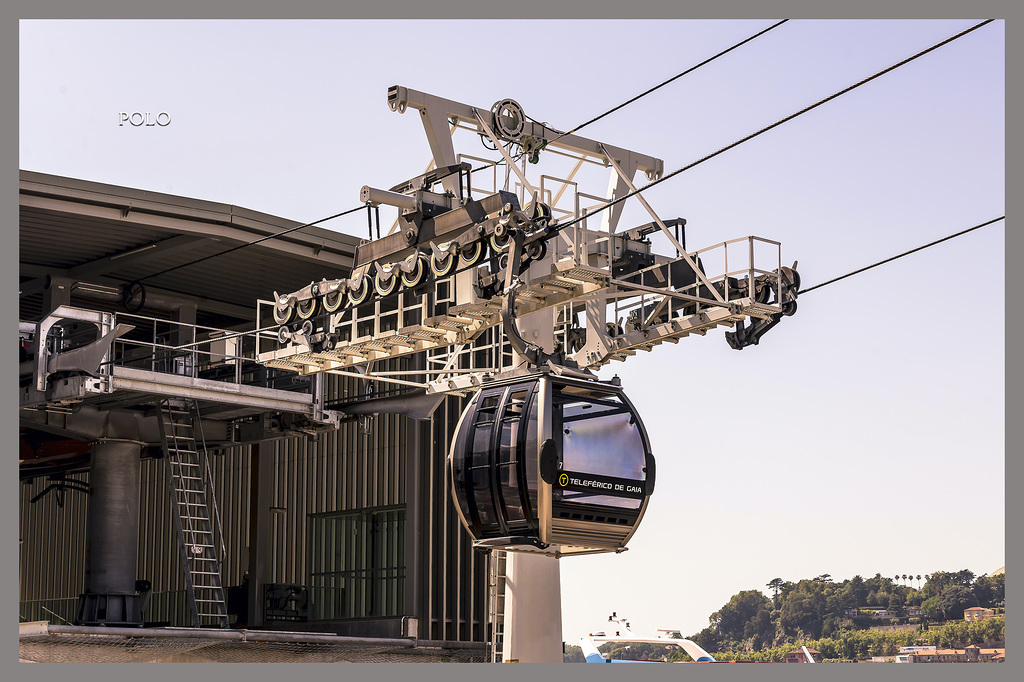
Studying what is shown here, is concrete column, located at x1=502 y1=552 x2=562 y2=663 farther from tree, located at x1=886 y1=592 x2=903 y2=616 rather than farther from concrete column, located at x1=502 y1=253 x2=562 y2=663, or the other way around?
tree, located at x1=886 y1=592 x2=903 y2=616

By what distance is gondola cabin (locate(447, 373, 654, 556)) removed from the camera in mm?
11797

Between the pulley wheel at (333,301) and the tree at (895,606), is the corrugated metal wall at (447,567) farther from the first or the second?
the tree at (895,606)

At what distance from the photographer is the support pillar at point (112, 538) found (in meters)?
21.5

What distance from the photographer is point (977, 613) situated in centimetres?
5597

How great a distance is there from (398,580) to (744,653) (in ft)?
141

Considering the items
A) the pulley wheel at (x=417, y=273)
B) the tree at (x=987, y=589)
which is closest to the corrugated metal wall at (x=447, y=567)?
the pulley wheel at (x=417, y=273)

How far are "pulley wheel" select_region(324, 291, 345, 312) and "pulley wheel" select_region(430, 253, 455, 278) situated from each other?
6.63ft

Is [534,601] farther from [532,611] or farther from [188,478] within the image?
[188,478]

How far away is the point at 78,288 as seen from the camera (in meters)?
23.2

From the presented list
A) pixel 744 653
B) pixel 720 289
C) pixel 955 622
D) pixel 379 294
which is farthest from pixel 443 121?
pixel 744 653

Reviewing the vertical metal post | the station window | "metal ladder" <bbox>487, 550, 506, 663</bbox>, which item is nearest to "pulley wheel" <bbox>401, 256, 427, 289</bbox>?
"metal ladder" <bbox>487, 550, 506, 663</bbox>

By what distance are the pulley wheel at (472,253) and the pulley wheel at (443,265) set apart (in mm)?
190

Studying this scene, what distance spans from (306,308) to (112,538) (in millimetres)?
Result: 7789

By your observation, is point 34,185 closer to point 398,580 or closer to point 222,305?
point 222,305
